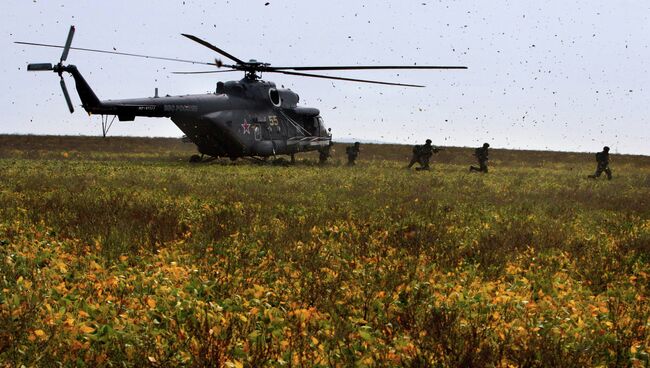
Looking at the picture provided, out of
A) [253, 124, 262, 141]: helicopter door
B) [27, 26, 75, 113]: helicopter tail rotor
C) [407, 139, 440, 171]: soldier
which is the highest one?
[27, 26, 75, 113]: helicopter tail rotor

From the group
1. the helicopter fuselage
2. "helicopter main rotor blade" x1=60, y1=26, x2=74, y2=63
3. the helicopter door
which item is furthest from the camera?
the helicopter door

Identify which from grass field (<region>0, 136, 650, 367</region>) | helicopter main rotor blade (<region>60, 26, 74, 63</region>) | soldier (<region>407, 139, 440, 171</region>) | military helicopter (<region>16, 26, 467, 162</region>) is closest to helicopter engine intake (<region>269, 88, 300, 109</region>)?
military helicopter (<region>16, 26, 467, 162</region>)

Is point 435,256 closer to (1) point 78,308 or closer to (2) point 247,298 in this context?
(2) point 247,298

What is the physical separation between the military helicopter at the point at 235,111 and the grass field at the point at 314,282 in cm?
811

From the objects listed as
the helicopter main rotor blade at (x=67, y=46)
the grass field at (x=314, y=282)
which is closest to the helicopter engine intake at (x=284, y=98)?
the helicopter main rotor blade at (x=67, y=46)

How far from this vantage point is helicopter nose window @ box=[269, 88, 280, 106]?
31.1 meters

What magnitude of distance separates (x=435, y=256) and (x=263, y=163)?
944 inches

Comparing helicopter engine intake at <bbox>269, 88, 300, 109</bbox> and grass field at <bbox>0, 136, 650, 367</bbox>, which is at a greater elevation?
helicopter engine intake at <bbox>269, 88, 300, 109</bbox>

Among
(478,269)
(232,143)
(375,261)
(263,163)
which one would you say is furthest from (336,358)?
(263,163)

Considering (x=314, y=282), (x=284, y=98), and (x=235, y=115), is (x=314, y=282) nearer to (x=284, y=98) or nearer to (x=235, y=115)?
(x=235, y=115)

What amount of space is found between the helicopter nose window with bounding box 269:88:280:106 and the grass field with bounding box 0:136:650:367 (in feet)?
52.2

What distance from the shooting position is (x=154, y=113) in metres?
25.4

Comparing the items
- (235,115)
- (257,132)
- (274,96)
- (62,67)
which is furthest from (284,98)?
(62,67)

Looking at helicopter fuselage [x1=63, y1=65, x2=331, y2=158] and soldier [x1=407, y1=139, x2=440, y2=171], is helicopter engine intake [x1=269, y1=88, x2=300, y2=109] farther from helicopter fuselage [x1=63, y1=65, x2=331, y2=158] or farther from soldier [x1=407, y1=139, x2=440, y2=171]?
soldier [x1=407, y1=139, x2=440, y2=171]
